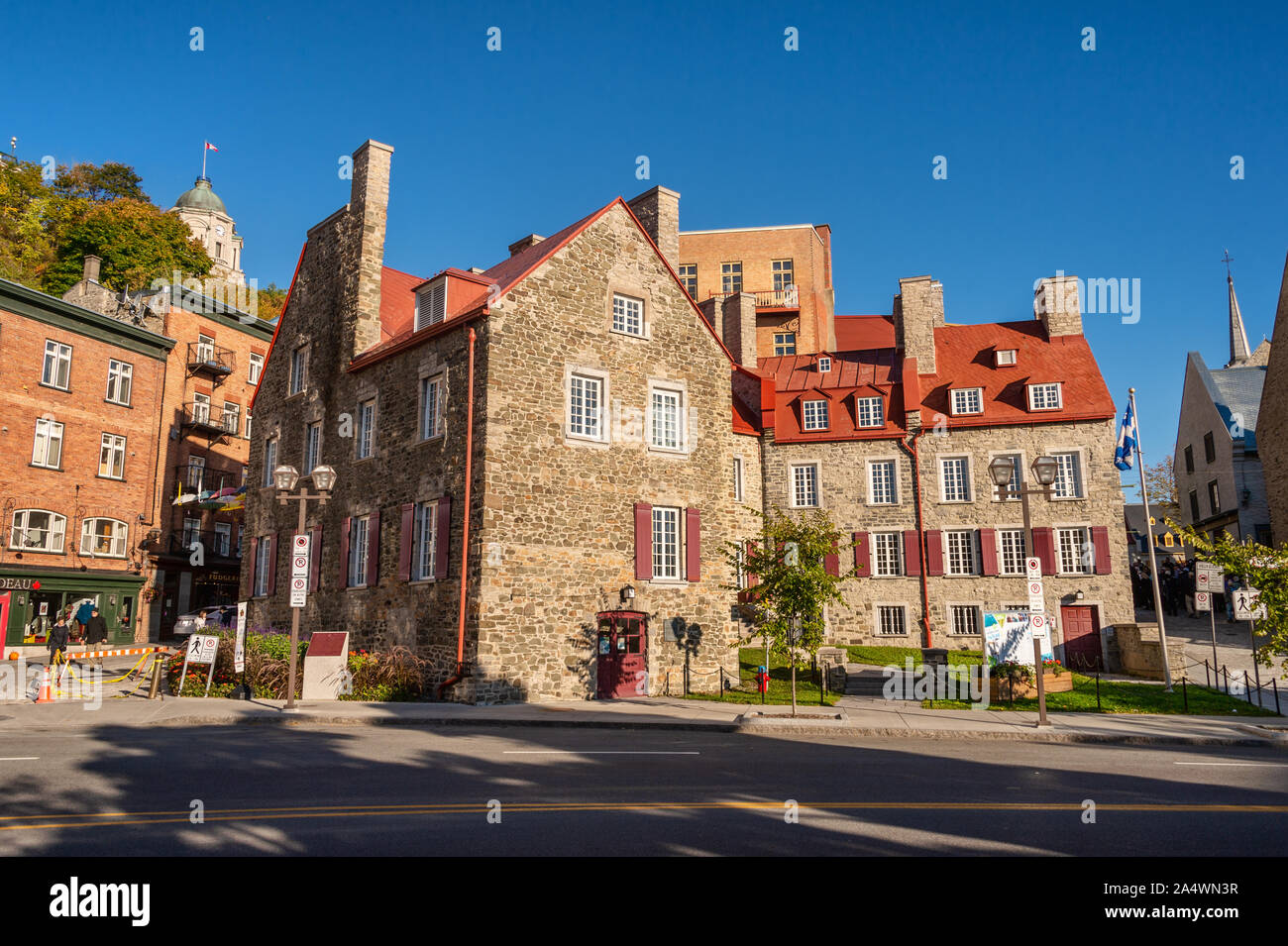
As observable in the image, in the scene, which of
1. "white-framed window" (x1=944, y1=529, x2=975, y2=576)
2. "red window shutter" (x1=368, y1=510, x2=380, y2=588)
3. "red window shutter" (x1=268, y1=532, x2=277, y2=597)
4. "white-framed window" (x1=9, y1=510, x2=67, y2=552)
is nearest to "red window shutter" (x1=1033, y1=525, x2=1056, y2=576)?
"white-framed window" (x1=944, y1=529, x2=975, y2=576)

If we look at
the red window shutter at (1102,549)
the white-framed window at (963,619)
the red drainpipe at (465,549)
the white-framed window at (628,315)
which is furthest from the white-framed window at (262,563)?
the red window shutter at (1102,549)

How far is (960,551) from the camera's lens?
1329 inches

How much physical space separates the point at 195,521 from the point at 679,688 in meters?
29.3

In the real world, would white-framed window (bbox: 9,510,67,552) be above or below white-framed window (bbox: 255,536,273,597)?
above

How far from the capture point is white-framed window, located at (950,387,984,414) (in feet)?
116

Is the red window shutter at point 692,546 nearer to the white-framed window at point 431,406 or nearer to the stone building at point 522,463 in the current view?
the stone building at point 522,463

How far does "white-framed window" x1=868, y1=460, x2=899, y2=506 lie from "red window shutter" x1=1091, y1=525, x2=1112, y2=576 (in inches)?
287

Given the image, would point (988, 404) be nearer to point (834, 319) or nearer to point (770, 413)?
point (770, 413)

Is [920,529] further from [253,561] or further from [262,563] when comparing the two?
[253,561]

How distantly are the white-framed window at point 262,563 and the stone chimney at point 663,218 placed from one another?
632 inches

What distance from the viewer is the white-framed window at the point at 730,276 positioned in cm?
5106

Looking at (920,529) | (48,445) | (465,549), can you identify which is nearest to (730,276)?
(920,529)

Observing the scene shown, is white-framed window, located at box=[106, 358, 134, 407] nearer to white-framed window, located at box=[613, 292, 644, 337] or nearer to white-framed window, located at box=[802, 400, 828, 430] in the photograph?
white-framed window, located at box=[613, 292, 644, 337]
